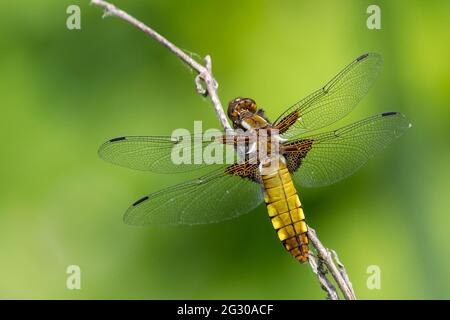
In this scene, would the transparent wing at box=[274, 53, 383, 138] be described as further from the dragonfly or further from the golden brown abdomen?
the golden brown abdomen

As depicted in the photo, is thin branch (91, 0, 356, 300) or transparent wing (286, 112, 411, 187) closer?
thin branch (91, 0, 356, 300)

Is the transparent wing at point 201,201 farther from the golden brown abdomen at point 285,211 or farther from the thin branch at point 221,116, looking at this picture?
the thin branch at point 221,116

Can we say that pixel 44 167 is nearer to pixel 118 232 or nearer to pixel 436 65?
pixel 118 232

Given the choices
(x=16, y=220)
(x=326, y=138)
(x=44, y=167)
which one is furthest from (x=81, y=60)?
(x=326, y=138)

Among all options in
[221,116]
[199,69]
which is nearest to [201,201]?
[221,116]

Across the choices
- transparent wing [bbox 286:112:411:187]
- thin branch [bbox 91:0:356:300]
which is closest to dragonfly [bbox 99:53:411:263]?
transparent wing [bbox 286:112:411:187]

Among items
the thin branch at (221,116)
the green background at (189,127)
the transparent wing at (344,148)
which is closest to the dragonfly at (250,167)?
the transparent wing at (344,148)
